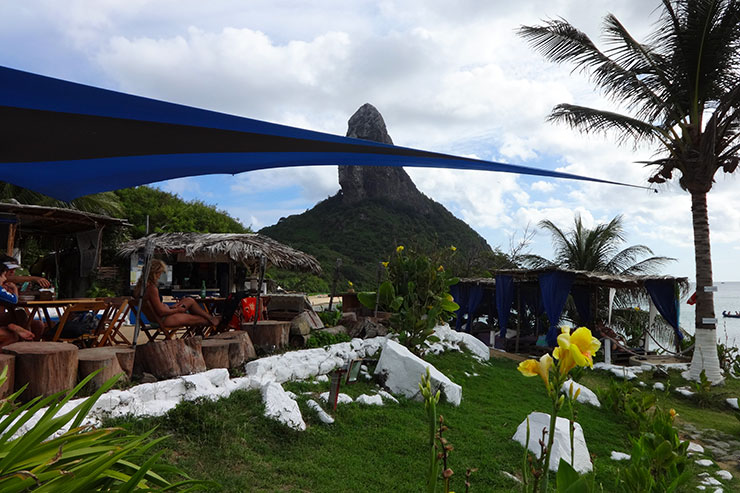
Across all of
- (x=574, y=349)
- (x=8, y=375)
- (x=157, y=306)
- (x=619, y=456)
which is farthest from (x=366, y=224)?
(x=574, y=349)

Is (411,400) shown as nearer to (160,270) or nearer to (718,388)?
(160,270)

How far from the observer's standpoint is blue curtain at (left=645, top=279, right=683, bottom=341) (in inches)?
487

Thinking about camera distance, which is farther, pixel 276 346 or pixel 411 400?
pixel 276 346

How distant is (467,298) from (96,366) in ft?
43.8

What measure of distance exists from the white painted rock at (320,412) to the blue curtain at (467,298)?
11104mm

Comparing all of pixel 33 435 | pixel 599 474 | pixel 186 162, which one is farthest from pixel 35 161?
pixel 599 474

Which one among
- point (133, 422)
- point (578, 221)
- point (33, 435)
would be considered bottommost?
point (133, 422)

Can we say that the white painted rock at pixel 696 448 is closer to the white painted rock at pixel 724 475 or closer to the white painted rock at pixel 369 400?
the white painted rock at pixel 724 475

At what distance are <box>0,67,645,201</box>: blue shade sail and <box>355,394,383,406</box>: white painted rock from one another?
2.87 metres

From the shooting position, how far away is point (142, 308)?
217 inches

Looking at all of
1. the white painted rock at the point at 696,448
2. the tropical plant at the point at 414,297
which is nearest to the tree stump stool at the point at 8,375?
the tropical plant at the point at 414,297

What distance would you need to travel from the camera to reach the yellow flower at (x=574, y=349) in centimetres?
120

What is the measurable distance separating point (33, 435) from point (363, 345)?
5570mm

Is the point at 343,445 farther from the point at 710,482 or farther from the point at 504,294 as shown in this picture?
the point at 504,294
